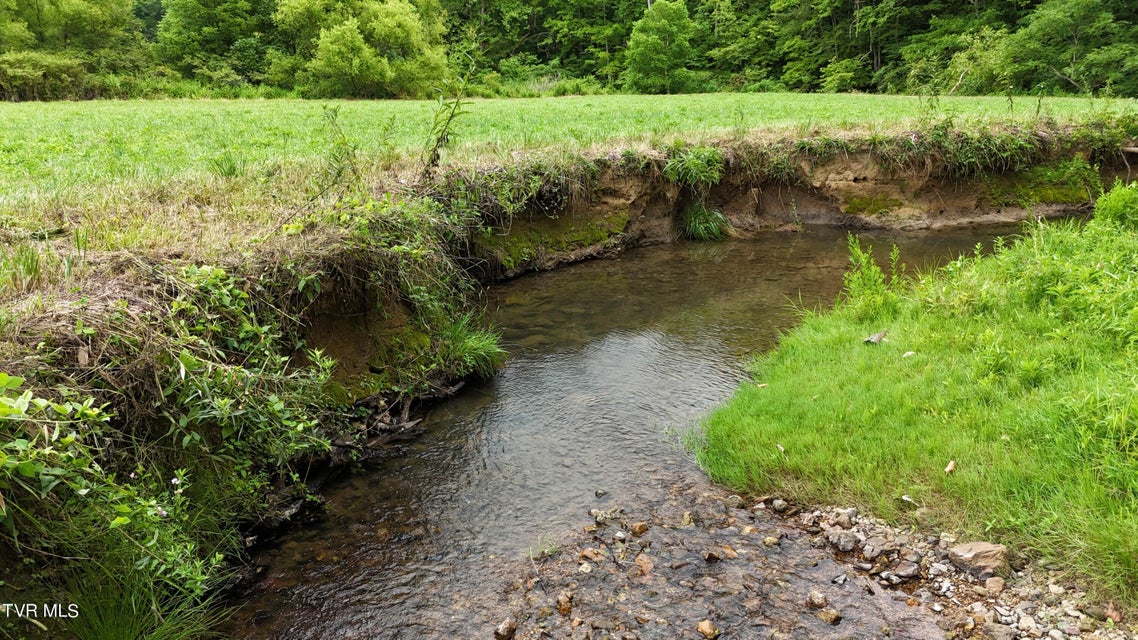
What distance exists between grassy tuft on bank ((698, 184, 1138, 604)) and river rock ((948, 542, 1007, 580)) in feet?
0.40

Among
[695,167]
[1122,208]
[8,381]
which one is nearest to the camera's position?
[8,381]

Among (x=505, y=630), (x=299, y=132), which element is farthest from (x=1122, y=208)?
(x=299, y=132)

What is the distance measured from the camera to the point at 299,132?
11711 millimetres

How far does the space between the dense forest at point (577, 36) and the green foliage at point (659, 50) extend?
0.08 meters

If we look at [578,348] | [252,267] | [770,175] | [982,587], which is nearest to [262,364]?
[252,267]

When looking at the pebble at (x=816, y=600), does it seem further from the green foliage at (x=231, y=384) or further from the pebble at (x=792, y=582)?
the green foliage at (x=231, y=384)

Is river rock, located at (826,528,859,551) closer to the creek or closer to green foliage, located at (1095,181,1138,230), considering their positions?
the creek

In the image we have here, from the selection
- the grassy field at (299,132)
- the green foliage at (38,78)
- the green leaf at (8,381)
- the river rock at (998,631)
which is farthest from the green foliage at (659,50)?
the green leaf at (8,381)

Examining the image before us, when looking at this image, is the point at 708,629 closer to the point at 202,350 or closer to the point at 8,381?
the point at 8,381

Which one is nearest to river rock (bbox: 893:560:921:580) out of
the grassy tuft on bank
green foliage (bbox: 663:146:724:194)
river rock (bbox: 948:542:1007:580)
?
river rock (bbox: 948:542:1007:580)

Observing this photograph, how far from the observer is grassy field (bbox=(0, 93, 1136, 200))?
723 centimetres

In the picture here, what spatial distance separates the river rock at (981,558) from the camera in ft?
10.6

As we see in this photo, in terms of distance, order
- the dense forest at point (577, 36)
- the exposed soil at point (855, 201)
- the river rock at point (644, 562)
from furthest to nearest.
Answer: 1. the dense forest at point (577, 36)
2. the exposed soil at point (855, 201)
3. the river rock at point (644, 562)

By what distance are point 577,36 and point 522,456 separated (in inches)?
1789
